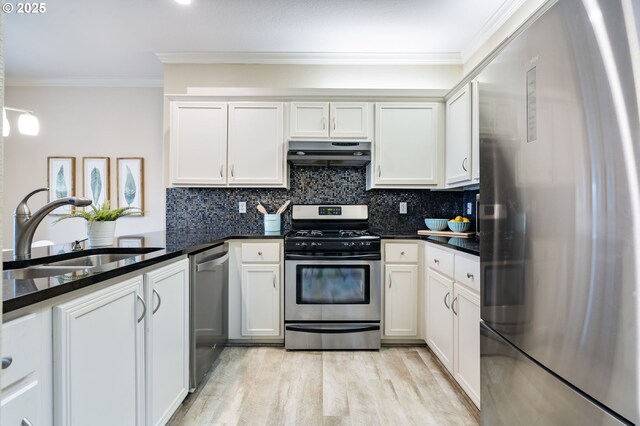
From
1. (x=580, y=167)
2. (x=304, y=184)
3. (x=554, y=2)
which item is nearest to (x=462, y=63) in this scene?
(x=304, y=184)

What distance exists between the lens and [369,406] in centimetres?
193

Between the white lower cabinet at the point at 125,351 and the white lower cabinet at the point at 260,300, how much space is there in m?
0.89

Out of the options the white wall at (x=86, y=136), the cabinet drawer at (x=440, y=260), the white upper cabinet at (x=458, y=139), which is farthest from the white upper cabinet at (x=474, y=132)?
the white wall at (x=86, y=136)

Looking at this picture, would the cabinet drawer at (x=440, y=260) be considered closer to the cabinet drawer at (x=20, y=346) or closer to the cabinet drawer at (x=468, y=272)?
the cabinet drawer at (x=468, y=272)

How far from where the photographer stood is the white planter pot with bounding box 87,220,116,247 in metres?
1.92

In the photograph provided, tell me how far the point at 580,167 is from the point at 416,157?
2218mm

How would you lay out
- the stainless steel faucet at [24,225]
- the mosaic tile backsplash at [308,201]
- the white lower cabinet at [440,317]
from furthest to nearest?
1. the mosaic tile backsplash at [308,201]
2. the white lower cabinet at [440,317]
3. the stainless steel faucet at [24,225]

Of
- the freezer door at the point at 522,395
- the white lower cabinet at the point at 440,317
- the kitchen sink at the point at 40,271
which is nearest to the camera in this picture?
the freezer door at the point at 522,395

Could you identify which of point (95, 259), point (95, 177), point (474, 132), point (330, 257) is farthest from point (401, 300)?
point (95, 177)

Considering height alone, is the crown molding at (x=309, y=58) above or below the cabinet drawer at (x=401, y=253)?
above

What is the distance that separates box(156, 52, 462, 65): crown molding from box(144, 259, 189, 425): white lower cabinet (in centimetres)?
231

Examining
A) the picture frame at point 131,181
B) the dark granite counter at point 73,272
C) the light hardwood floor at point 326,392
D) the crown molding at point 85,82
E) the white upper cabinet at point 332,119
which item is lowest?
the light hardwood floor at point 326,392

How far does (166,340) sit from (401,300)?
1.83 metres

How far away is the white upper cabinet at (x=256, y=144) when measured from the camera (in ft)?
10.00
